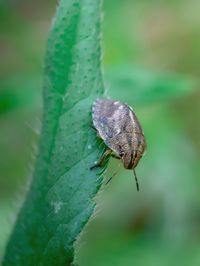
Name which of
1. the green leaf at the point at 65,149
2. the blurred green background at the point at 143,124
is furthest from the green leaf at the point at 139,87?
the green leaf at the point at 65,149

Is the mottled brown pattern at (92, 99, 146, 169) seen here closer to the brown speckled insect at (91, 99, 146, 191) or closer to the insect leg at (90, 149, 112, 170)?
→ the brown speckled insect at (91, 99, 146, 191)

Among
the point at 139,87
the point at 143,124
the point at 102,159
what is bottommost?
the point at 102,159

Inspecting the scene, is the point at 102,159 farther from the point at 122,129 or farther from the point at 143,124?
the point at 143,124

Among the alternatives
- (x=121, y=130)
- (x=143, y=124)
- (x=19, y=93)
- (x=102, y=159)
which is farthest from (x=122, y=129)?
(x=143, y=124)

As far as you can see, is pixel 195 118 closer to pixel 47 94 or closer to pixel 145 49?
pixel 145 49

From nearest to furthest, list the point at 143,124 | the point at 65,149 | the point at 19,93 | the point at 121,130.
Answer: the point at 65,149, the point at 121,130, the point at 19,93, the point at 143,124

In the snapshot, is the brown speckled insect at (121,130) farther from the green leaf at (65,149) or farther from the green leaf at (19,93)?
the green leaf at (19,93)
